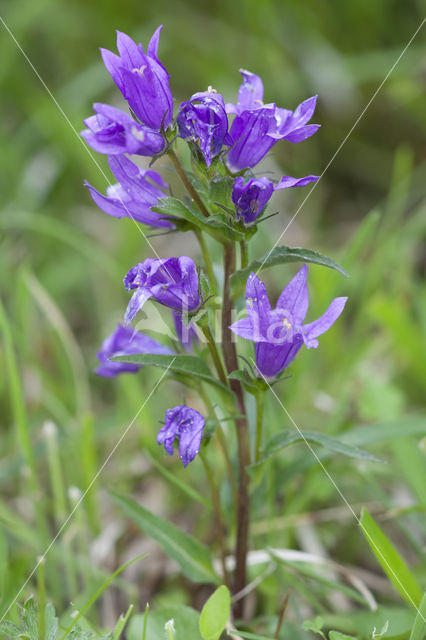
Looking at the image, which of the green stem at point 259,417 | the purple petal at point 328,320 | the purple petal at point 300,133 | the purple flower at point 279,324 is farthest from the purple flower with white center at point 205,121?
the green stem at point 259,417

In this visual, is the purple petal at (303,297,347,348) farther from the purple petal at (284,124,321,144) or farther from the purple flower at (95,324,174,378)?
the purple flower at (95,324,174,378)

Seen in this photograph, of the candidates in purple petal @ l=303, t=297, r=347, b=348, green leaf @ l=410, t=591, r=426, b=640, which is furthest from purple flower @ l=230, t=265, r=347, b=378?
green leaf @ l=410, t=591, r=426, b=640

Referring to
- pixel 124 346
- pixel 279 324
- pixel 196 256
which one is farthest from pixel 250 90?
pixel 196 256

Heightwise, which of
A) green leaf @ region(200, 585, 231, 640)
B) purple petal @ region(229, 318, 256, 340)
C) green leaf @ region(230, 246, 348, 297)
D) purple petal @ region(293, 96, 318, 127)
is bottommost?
green leaf @ region(200, 585, 231, 640)

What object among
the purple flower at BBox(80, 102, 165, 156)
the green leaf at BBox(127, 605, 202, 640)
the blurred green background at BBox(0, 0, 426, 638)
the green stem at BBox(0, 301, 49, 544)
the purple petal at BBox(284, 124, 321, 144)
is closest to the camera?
the purple flower at BBox(80, 102, 165, 156)

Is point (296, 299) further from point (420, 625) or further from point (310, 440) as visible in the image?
point (420, 625)

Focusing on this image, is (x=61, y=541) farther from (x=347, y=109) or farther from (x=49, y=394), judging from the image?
(x=347, y=109)

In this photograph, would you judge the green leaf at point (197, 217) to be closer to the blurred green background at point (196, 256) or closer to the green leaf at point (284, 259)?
the green leaf at point (284, 259)
